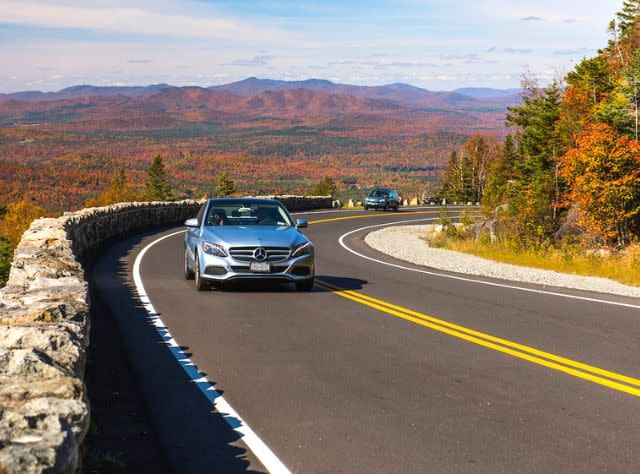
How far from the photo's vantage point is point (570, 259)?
2348 cm

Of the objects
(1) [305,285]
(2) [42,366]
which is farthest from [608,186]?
(2) [42,366]

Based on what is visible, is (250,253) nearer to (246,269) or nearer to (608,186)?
(246,269)

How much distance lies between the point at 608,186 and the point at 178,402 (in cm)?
1986

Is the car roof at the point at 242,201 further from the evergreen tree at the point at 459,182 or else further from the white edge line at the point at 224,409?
the evergreen tree at the point at 459,182

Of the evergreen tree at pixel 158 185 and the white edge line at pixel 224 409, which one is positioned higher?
the white edge line at pixel 224 409

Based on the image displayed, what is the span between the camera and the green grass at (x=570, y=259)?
797 inches

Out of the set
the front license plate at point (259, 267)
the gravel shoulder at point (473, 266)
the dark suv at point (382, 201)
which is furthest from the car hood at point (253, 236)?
the dark suv at point (382, 201)

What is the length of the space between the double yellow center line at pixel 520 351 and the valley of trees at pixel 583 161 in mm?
13070

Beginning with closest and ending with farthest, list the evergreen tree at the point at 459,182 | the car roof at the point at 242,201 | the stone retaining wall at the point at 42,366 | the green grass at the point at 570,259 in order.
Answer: the stone retaining wall at the point at 42,366 < the car roof at the point at 242,201 < the green grass at the point at 570,259 < the evergreen tree at the point at 459,182

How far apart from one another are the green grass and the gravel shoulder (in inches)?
16.4

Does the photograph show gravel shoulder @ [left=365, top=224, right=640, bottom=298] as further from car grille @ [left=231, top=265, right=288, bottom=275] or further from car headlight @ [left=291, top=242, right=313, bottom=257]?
car grille @ [left=231, top=265, right=288, bottom=275]

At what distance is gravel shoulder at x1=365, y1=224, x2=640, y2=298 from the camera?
1786cm

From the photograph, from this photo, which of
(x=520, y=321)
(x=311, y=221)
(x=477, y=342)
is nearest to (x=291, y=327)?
(x=477, y=342)

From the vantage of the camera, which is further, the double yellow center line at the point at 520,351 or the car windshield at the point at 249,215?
the car windshield at the point at 249,215
